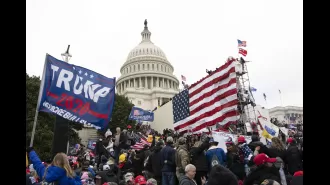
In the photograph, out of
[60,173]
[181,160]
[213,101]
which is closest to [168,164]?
[181,160]

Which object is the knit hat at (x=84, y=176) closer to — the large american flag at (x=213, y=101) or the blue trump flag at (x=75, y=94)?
the blue trump flag at (x=75, y=94)

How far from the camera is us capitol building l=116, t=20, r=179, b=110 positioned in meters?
78.4

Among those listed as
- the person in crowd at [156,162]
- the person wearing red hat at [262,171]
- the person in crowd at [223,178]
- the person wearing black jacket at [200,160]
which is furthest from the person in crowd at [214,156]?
the person in crowd at [223,178]

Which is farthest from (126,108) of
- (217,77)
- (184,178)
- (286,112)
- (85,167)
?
(286,112)

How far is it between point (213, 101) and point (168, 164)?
662 centimetres

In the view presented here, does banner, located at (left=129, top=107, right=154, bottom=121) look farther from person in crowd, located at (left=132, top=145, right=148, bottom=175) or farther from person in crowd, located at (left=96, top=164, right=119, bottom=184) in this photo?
person in crowd, located at (left=96, top=164, right=119, bottom=184)

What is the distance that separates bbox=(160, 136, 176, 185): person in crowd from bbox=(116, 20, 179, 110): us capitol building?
69.2 meters

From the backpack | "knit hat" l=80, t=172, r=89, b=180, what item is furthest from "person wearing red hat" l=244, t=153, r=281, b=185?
"knit hat" l=80, t=172, r=89, b=180

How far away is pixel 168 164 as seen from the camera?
7.75m

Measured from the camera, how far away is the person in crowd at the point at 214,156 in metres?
6.98
